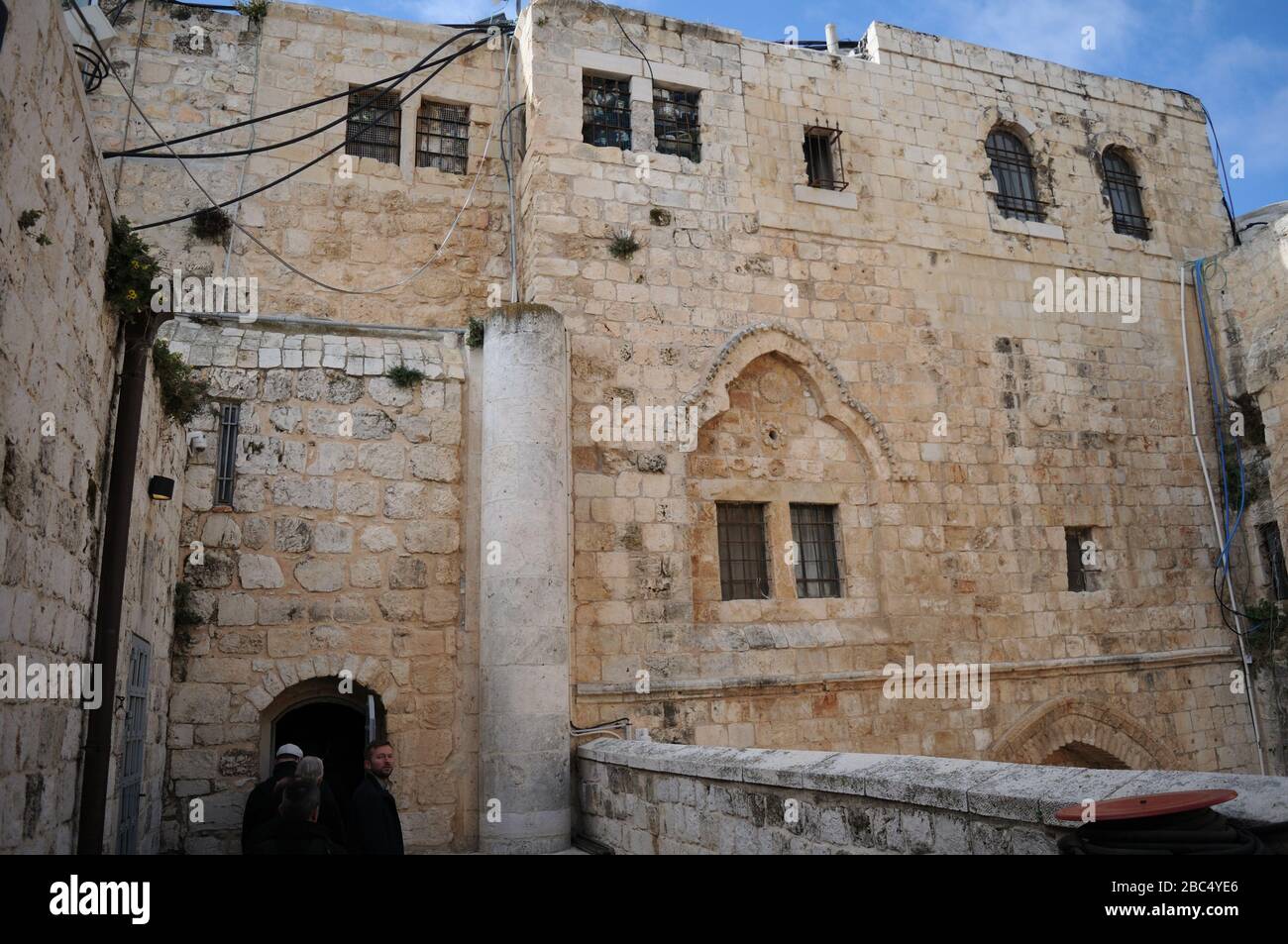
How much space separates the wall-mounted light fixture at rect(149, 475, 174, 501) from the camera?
5852 millimetres

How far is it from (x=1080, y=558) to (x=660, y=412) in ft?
19.1

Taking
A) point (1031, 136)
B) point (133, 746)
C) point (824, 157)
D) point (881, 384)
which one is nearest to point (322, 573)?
point (133, 746)

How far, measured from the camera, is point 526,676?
24.8ft

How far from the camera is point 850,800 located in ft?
14.2

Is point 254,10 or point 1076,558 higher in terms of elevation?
point 254,10

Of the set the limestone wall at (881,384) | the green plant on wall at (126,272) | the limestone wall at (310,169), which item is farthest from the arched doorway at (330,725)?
the limestone wall at (310,169)

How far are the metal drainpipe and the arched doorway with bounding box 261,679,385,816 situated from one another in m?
2.85

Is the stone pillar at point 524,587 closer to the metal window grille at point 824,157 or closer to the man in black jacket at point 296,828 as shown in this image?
the man in black jacket at point 296,828

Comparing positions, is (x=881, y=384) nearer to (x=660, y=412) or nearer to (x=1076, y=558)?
(x=660, y=412)

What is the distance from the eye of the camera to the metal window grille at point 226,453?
24.5 feet

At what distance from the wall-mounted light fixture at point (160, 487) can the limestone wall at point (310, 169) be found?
454 cm

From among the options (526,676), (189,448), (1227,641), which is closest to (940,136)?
(1227,641)

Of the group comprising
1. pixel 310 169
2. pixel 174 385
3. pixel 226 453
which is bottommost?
pixel 226 453
